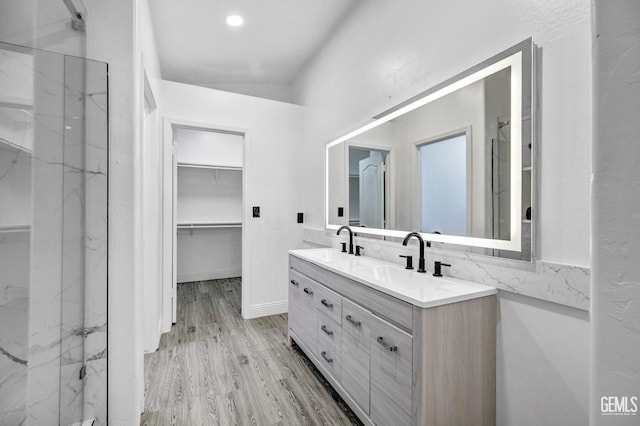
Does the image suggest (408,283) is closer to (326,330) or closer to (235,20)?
(326,330)

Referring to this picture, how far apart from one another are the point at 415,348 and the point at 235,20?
2815 millimetres

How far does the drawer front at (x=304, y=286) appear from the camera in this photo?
2.10 m

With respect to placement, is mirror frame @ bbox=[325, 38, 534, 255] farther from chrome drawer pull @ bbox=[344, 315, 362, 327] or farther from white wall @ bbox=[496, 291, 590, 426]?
chrome drawer pull @ bbox=[344, 315, 362, 327]

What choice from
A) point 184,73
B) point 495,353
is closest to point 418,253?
point 495,353

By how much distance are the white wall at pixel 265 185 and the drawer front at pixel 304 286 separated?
87 cm

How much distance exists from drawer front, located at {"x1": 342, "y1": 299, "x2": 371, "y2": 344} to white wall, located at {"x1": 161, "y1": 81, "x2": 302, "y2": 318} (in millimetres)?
1771

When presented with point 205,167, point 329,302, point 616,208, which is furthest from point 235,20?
point 616,208

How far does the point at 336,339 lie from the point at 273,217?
1.83m

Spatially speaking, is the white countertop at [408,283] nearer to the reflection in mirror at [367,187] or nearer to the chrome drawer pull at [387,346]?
the chrome drawer pull at [387,346]

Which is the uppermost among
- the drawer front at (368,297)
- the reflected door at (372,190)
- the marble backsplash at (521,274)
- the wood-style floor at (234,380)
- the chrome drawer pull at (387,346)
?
the reflected door at (372,190)

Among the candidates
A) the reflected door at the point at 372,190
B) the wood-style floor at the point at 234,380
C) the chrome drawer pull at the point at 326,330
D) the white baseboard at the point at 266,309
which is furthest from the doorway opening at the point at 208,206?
the chrome drawer pull at the point at 326,330

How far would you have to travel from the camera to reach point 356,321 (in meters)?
1.57

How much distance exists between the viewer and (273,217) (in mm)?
3354

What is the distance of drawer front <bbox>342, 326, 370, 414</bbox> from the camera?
4.90 feet
